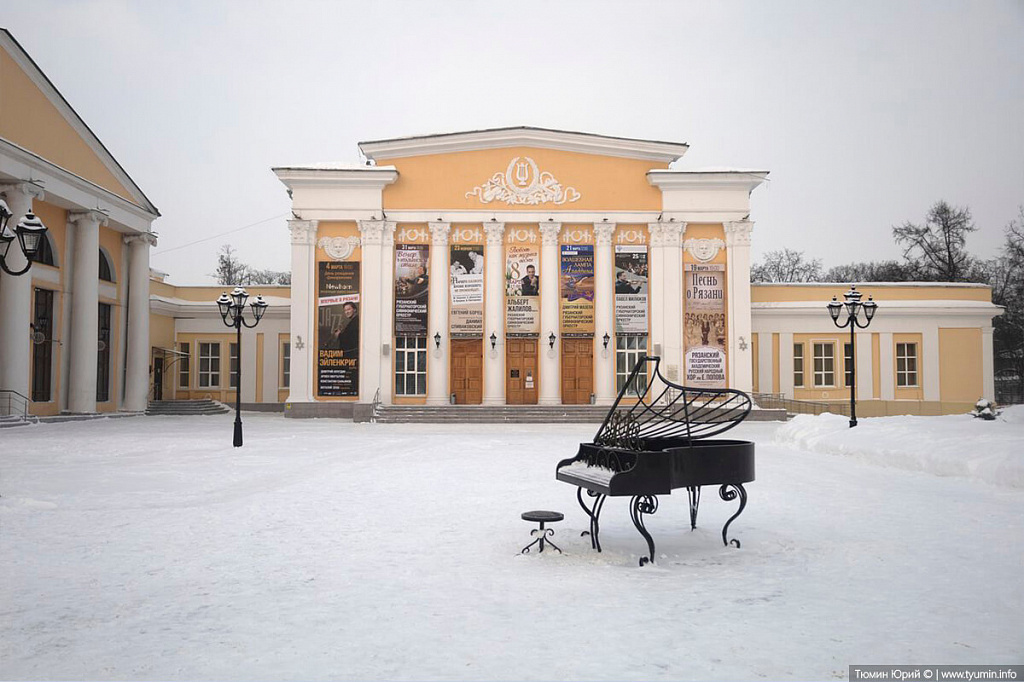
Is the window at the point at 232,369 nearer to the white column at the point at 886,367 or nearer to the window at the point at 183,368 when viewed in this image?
the window at the point at 183,368

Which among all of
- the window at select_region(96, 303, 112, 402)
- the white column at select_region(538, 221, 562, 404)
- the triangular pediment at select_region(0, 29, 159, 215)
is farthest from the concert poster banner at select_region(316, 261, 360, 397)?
the triangular pediment at select_region(0, 29, 159, 215)

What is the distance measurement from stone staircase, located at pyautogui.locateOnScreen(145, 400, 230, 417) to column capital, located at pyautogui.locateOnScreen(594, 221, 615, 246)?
55.4ft

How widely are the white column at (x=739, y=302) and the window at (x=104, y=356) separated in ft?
77.8

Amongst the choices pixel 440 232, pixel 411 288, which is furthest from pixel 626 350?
pixel 411 288

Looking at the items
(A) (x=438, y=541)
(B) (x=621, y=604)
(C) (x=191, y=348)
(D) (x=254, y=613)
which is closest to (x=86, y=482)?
(A) (x=438, y=541)

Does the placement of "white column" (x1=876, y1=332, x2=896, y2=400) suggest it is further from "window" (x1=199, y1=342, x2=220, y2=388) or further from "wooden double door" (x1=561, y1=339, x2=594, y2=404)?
"window" (x1=199, y1=342, x2=220, y2=388)

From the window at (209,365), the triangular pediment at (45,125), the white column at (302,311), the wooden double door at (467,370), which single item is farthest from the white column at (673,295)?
the triangular pediment at (45,125)

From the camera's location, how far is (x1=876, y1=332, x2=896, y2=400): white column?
3212 cm

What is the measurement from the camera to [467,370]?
29609 mm

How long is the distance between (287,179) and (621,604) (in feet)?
89.3

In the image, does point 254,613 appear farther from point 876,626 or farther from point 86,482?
point 86,482

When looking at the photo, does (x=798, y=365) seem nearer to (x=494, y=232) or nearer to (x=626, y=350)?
(x=626, y=350)

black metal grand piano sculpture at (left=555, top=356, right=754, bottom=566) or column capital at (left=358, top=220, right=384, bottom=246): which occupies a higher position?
column capital at (left=358, top=220, right=384, bottom=246)

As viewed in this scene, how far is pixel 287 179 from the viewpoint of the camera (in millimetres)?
29469
